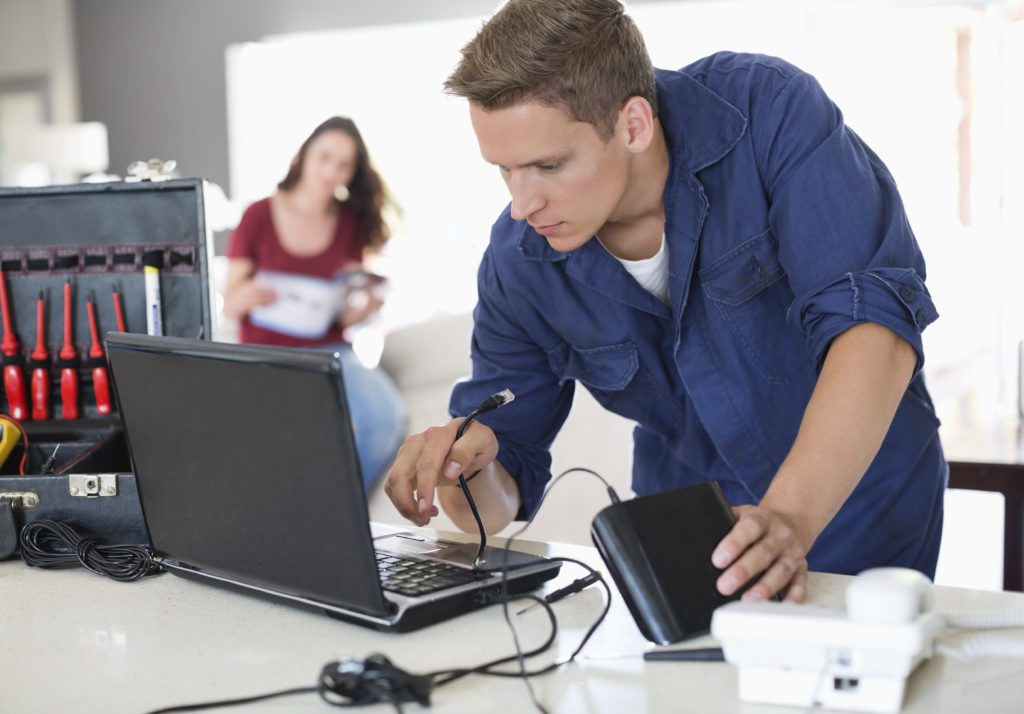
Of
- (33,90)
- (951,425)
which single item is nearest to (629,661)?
(951,425)

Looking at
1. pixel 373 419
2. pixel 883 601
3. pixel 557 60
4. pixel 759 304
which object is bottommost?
pixel 373 419

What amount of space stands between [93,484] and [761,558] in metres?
0.70

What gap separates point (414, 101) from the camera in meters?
5.79

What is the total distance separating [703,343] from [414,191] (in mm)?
4746

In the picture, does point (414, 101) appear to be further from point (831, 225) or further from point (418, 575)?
point (418, 575)

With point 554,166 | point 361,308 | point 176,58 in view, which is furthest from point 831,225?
point 176,58

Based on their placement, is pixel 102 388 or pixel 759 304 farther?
pixel 102 388

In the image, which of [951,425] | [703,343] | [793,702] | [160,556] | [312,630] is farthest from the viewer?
[951,425]

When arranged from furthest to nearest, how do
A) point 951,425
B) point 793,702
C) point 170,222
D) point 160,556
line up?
→ 1. point 951,425
2. point 170,222
3. point 160,556
4. point 793,702

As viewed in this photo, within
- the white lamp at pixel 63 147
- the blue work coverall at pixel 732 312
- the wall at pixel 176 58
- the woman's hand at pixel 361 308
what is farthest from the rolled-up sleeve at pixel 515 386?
the white lamp at pixel 63 147

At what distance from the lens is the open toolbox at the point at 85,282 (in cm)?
147

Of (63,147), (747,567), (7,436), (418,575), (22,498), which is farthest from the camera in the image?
(63,147)

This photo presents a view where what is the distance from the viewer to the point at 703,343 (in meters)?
1.27

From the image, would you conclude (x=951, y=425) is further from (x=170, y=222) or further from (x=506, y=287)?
(x=170, y=222)
